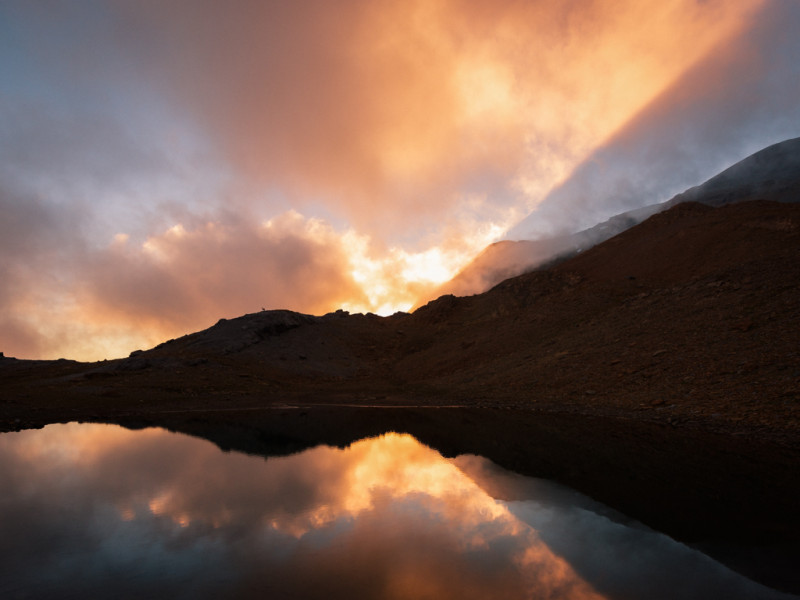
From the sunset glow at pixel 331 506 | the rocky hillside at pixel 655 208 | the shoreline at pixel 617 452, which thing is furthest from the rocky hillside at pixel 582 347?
the rocky hillside at pixel 655 208

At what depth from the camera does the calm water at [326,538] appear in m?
7.24

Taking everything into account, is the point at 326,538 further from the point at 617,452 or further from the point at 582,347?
the point at 582,347

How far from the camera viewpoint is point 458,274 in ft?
599

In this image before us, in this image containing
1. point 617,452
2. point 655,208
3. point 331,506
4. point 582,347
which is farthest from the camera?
point 655,208

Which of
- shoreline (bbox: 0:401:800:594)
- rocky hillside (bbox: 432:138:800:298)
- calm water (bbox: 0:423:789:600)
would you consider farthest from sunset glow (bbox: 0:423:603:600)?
rocky hillside (bbox: 432:138:800:298)

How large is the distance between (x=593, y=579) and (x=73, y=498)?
1420cm

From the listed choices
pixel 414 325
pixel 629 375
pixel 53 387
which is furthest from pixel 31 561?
pixel 414 325

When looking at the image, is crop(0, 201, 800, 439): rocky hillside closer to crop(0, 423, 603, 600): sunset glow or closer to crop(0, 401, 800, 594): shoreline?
crop(0, 401, 800, 594): shoreline

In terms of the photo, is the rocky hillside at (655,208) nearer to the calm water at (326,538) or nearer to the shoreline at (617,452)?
the shoreline at (617,452)

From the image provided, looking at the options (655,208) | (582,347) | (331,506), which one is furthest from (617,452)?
(655,208)

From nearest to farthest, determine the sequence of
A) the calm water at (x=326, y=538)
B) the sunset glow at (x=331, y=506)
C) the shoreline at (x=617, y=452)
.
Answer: the calm water at (x=326, y=538)
the sunset glow at (x=331, y=506)
the shoreline at (x=617, y=452)

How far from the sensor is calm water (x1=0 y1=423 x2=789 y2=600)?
7.24 metres

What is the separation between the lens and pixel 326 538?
9.29m

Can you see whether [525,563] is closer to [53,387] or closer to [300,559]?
[300,559]
